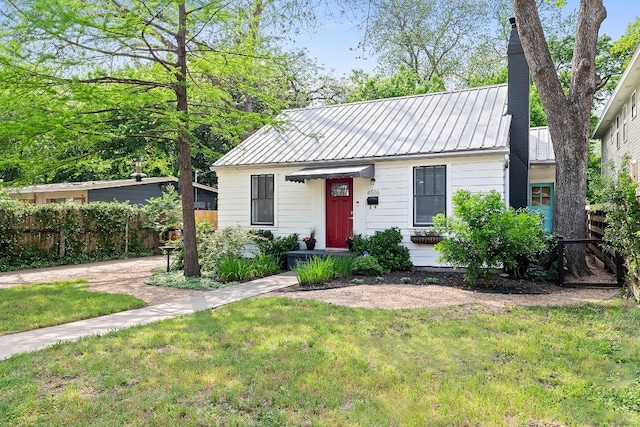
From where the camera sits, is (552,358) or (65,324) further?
(65,324)

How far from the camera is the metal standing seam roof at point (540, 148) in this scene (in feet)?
47.5

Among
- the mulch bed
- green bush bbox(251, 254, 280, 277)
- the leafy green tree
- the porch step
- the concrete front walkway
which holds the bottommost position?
the concrete front walkway

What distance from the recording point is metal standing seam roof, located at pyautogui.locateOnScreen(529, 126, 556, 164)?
14.5 meters

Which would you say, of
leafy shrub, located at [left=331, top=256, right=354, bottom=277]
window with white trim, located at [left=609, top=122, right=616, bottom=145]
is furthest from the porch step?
window with white trim, located at [left=609, top=122, right=616, bottom=145]

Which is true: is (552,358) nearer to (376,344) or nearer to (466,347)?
(466,347)

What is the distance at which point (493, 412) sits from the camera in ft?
10.5

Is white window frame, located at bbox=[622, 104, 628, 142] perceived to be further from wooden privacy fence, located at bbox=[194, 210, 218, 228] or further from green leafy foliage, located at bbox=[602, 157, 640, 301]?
wooden privacy fence, located at bbox=[194, 210, 218, 228]

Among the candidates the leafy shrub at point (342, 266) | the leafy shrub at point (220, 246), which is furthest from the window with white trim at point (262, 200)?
the leafy shrub at point (342, 266)

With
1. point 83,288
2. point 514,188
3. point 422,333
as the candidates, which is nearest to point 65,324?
point 83,288

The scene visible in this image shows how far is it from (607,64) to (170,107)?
2540cm

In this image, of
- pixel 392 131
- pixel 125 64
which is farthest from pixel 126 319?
Result: pixel 392 131

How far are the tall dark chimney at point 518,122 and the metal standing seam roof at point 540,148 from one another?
301 cm

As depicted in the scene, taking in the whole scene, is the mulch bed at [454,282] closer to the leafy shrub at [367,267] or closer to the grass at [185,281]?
the leafy shrub at [367,267]

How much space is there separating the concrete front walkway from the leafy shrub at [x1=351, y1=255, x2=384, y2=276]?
1565mm
